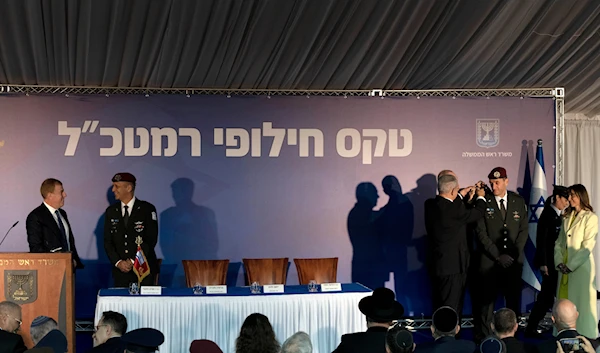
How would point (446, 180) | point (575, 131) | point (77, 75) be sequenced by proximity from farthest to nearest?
point (575, 131), point (77, 75), point (446, 180)

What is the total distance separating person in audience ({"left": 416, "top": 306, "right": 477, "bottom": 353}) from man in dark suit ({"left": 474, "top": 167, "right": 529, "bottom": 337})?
3972 millimetres

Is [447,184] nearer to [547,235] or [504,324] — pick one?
[547,235]

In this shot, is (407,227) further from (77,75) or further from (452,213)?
(77,75)

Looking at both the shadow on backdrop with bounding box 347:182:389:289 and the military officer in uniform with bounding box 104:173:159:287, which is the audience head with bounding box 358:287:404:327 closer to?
the military officer in uniform with bounding box 104:173:159:287

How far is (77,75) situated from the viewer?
8.21 metres

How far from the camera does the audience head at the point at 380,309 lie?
4.53 metres

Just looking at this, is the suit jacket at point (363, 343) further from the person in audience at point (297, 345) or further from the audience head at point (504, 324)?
the audience head at point (504, 324)

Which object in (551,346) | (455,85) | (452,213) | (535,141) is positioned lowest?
(551,346)

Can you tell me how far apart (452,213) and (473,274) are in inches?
38.4

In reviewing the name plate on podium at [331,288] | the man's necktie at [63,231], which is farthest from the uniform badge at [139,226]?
the name plate on podium at [331,288]

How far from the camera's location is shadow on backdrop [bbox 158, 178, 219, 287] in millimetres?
8625

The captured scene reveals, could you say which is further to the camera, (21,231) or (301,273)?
(21,231)

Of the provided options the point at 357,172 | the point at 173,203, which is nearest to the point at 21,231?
the point at 173,203

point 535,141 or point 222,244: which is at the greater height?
point 535,141
